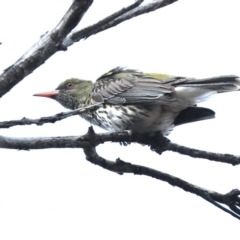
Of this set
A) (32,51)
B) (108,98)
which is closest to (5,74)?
(32,51)

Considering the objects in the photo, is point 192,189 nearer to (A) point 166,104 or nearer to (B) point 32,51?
(B) point 32,51

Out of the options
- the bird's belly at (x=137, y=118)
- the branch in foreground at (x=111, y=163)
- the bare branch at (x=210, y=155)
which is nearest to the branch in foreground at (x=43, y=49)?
the branch in foreground at (x=111, y=163)

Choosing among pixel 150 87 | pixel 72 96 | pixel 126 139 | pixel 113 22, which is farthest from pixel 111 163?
pixel 72 96

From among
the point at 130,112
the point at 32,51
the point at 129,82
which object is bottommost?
the point at 32,51

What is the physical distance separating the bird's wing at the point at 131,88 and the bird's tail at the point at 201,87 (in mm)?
80

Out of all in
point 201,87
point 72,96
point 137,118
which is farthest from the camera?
point 72,96

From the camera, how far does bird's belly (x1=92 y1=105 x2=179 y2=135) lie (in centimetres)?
505

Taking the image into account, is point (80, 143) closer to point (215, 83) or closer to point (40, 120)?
point (40, 120)

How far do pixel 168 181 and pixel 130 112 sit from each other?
2.36 meters

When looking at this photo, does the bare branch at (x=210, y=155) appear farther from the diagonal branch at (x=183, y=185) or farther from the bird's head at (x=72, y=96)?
the bird's head at (x=72, y=96)

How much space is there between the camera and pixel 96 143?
2.90 m

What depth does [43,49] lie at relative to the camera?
105 inches

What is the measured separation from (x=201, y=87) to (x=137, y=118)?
2.02 feet

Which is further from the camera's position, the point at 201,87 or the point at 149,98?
→ the point at 149,98
